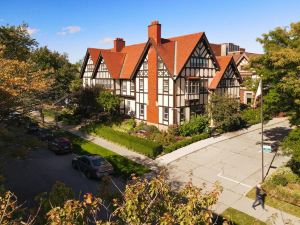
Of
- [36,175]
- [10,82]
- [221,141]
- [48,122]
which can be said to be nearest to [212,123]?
[221,141]

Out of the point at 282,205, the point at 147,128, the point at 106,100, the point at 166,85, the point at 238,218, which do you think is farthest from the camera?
the point at 106,100

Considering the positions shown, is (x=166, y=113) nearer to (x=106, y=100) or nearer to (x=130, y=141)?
(x=130, y=141)

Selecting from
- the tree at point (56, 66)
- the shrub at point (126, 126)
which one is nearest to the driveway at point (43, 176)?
the shrub at point (126, 126)

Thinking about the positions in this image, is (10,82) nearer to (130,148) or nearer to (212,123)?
(130,148)

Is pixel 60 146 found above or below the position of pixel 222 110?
below

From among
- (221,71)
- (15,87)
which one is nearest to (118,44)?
(221,71)

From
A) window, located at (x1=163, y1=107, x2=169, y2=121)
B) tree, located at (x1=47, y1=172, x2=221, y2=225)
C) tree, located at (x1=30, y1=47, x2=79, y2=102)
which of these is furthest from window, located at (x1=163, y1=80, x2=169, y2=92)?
tree, located at (x1=47, y1=172, x2=221, y2=225)

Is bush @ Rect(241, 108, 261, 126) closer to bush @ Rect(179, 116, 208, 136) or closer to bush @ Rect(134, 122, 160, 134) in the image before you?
bush @ Rect(179, 116, 208, 136)

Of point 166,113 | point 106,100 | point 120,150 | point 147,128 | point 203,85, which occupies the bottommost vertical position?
point 120,150
